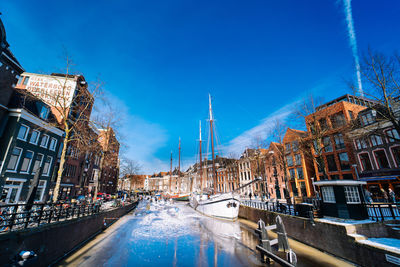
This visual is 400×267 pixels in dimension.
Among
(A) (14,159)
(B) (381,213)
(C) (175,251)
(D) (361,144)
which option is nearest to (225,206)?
(C) (175,251)

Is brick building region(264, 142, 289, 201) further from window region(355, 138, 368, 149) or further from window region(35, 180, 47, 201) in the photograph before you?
window region(35, 180, 47, 201)

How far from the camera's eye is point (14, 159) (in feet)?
62.5

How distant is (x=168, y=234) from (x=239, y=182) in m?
39.9

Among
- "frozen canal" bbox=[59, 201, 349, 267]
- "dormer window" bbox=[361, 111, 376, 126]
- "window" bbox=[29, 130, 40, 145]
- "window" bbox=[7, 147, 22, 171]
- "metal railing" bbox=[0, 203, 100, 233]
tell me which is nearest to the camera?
"metal railing" bbox=[0, 203, 100, 233]

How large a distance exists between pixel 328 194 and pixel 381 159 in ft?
71.1

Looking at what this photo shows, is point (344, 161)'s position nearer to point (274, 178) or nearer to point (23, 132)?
point (274, 178)

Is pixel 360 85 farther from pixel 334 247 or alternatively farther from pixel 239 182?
pixel 239 182

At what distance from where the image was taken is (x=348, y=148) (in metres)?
29.9

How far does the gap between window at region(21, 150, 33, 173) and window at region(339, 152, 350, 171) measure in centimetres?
4821

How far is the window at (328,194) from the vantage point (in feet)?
40.2

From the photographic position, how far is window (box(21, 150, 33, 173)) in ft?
66.2

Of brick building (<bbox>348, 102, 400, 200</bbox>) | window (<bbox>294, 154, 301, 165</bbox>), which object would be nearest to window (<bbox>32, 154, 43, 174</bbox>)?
brick building (<bbox>348, 102, 400, 200</bbox>)

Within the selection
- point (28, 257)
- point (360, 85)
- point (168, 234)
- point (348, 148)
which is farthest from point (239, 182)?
point (28, 257)

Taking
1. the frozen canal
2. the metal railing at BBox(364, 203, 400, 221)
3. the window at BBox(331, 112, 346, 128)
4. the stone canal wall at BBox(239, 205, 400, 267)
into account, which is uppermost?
the window at BBox(331, 112, 346, 128)
